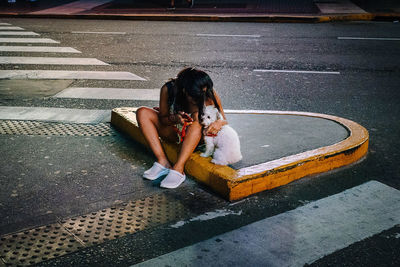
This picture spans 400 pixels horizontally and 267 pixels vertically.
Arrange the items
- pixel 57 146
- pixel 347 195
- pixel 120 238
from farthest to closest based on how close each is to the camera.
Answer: pixel 57 146
pixel 347 195
pixel 120 238

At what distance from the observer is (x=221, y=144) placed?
3623 millimetres

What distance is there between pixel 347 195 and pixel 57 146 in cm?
280

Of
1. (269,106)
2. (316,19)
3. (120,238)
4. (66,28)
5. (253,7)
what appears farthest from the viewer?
(253,7)

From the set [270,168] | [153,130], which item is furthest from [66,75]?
[270,168]

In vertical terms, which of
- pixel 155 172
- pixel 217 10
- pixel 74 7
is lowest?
pixel 155 172

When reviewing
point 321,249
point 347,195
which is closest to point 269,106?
point 347,195

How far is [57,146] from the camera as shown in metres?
4.51

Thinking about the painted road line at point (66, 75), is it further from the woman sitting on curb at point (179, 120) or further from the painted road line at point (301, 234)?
the painted road line at point (301, 234)

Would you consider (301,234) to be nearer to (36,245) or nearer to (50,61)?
(36,245)

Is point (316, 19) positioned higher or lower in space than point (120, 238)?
higher

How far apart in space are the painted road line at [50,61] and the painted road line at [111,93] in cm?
170

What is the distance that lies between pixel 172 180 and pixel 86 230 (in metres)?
0.86

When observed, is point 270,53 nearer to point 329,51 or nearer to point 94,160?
point 329,51

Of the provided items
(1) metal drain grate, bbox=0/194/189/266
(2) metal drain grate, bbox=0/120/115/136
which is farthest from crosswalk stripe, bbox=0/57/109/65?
(1) metal drain grate, bbox=0/194/189/266
